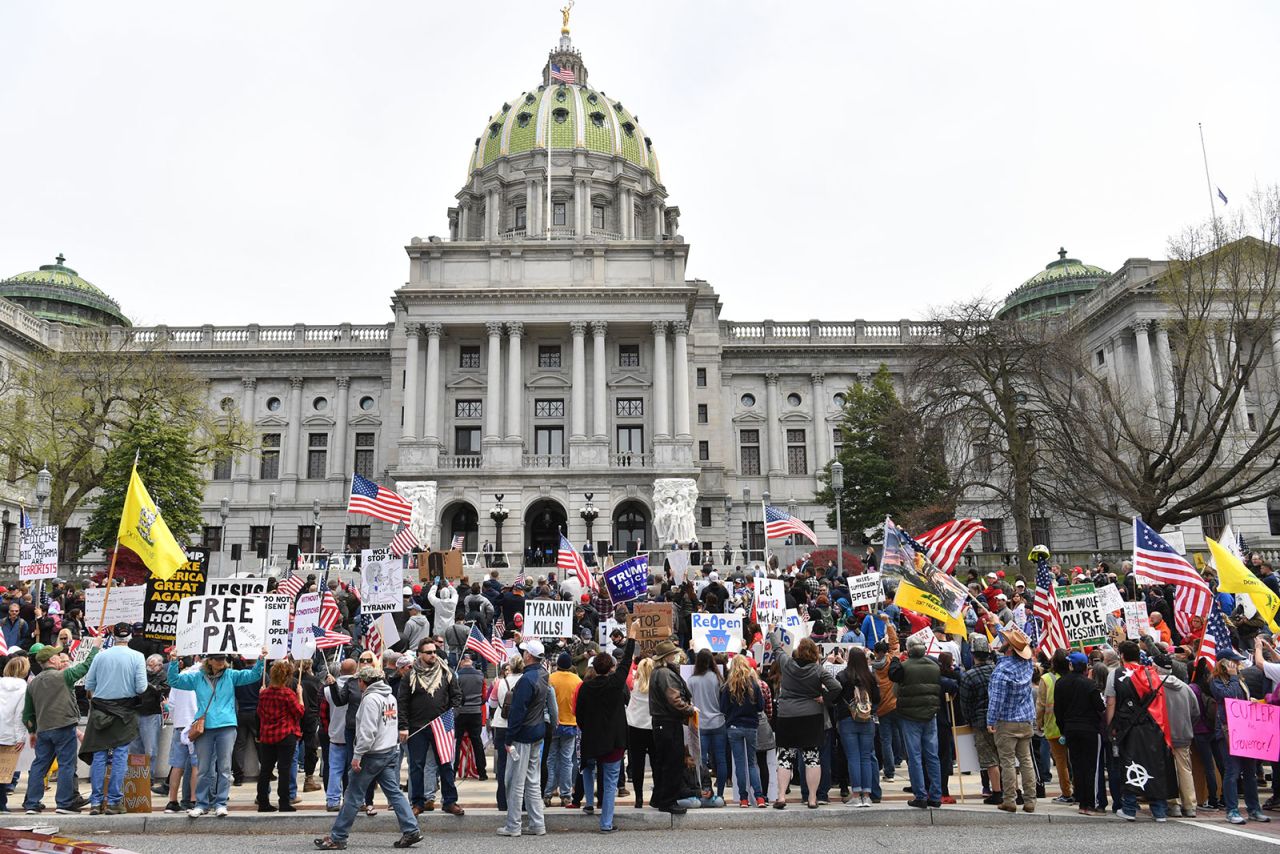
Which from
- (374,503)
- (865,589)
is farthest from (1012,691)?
(374,503)

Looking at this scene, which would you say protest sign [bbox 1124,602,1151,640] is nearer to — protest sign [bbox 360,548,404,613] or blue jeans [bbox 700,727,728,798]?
blue jeans [bbox 700,727,728,798]

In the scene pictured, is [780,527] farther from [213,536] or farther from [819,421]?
[213,536]

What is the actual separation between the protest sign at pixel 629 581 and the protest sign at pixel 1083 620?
30.8ft

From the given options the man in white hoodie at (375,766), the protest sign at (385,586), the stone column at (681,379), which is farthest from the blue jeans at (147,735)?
the stone column at (681,379)

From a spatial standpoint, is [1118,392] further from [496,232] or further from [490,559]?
[496,232]

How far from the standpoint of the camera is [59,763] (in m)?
12.0

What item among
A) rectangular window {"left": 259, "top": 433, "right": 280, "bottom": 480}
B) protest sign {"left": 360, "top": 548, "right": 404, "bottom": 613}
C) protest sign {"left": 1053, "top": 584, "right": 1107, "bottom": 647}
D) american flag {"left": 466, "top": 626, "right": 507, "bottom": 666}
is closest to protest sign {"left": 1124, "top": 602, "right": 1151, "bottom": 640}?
protest sign {"left": 1053, "top": 584, "right": 1107, "bottom": 647}

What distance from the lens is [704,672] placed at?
39.6ft

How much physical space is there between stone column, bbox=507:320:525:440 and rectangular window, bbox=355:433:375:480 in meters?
12.6

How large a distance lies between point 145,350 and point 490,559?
22.8 m

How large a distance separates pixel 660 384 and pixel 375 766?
41822 mm

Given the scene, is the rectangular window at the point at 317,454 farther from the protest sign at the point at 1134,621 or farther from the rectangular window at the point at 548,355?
the protest sign at the point at 1134,621

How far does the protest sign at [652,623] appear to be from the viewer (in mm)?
15312

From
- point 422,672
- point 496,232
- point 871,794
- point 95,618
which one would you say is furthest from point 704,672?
point 496,232
